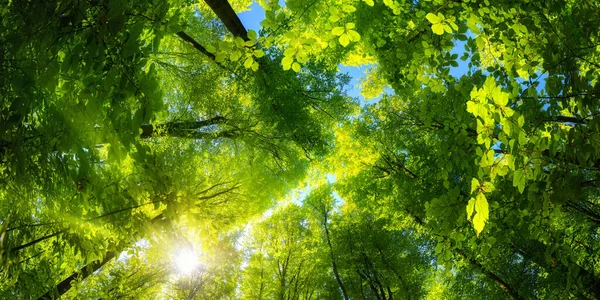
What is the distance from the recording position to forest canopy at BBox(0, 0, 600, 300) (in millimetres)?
1561

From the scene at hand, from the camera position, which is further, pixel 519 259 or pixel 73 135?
pixel 519 259

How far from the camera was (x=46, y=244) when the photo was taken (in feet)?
14.2

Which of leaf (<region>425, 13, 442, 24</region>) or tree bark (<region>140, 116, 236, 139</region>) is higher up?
tree bark (<region>140, 116, 236, 139</region>)

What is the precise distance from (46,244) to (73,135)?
3.48 metres

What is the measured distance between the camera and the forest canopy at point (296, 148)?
156 centimetres

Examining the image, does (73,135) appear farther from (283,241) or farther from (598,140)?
(283,241)

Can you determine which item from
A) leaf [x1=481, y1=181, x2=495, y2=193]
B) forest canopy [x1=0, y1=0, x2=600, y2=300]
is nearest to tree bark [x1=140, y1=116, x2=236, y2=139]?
forest canopy [x1=0, y1=0, x2=600, y2=300]

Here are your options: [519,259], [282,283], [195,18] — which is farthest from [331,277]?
[195,18]

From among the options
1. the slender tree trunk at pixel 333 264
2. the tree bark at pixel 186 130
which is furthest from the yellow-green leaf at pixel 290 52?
the slender tree trunk at pixel 333 264

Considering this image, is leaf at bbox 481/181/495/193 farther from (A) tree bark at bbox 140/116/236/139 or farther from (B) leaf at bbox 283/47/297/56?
(A) tree bark at bbox 140/116/236/139

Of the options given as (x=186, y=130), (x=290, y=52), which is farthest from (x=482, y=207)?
(x=186, y=130)

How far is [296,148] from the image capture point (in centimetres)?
872

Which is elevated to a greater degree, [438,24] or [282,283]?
[282,283]

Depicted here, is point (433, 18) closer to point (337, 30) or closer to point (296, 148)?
point (337, 30)
